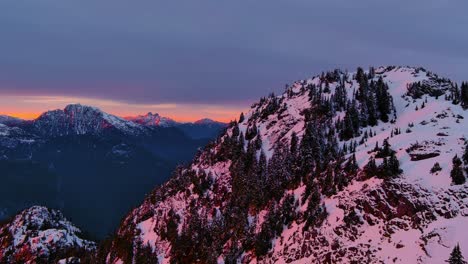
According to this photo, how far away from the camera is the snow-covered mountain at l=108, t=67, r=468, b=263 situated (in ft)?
244

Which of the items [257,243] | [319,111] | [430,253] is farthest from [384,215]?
[319,111]

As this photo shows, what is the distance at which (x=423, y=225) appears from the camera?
232 ft

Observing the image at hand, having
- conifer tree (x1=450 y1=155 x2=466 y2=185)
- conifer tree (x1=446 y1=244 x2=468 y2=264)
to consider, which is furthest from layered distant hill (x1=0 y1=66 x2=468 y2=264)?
conifer tree (x1=446 y1=244 x2=468 y2=264)

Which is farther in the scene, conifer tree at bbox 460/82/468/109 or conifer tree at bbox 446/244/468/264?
conifer tree at bbox 460/82/468/109

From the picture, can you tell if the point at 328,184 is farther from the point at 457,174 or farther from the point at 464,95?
the point at 464,95

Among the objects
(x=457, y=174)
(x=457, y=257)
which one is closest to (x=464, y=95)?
(x=457, y=174)

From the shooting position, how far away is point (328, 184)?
9562 cm

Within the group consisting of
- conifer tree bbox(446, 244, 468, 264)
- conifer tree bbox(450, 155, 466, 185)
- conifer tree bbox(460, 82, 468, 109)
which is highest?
conifer tree bbox(460, 82, 468, 109)

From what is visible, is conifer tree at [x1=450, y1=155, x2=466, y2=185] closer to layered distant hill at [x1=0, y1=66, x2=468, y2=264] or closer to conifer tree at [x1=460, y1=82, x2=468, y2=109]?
layered distant hill at [x1=0, y1=66, x2=468, y2=264]

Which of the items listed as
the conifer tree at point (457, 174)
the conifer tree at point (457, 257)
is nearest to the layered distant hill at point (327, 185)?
the conifer tree at point (457, 174)

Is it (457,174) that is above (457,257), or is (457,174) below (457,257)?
above

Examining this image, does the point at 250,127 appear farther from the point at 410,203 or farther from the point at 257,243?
the point at 410,203

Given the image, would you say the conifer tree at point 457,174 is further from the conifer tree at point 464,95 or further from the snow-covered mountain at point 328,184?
the conifer tree at point 464,95

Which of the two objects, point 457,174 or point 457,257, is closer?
point 457,257
